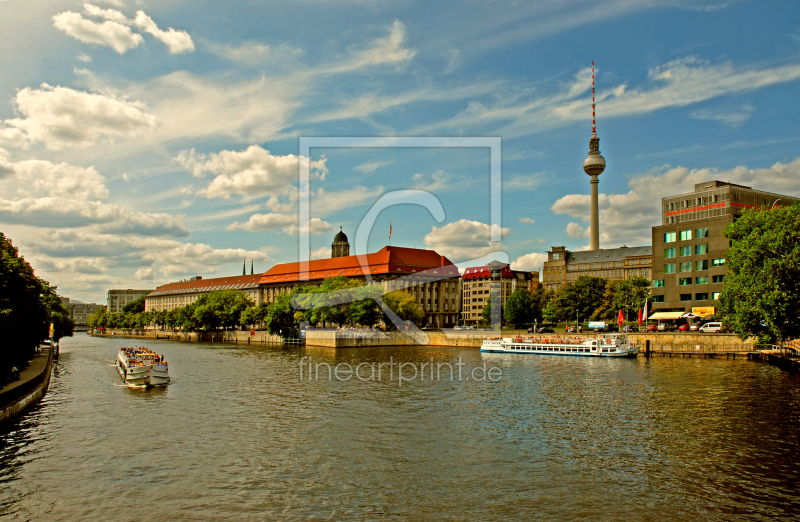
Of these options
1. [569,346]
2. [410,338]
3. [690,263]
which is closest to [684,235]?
[690,263]

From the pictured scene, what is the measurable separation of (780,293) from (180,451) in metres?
55.4

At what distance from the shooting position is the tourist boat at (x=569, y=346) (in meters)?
84.2

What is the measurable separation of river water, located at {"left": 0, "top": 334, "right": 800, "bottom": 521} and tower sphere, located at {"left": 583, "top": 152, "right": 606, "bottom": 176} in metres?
153

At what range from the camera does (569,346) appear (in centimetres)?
9012

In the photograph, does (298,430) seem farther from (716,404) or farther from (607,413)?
(716,404)

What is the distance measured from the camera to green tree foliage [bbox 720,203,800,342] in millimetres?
57156

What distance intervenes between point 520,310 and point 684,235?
173 feet

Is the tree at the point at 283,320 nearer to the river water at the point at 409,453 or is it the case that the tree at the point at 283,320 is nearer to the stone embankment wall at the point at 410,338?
the stone embankment wall at the point at 410,338

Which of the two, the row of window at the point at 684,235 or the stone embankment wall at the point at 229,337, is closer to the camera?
the row of window at the point at 684,235

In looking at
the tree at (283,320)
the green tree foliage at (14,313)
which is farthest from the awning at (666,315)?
the green tree foliage at (14,313)

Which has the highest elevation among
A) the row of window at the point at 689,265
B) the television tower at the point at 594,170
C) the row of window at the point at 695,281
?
the television tower at the point at 594,170

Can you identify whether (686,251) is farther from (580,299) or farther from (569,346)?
(569,346)

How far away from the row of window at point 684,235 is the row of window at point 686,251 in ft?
5.21

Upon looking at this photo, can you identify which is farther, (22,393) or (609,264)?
(609,264)
